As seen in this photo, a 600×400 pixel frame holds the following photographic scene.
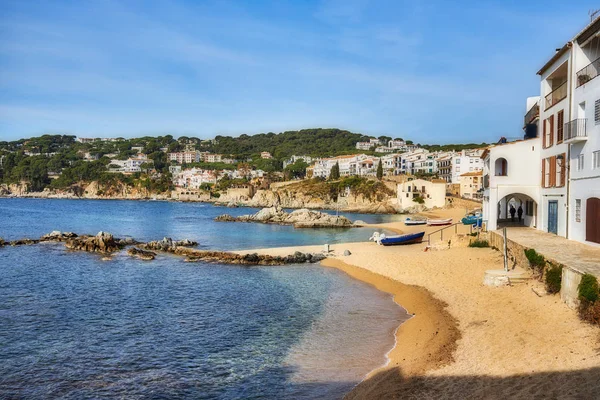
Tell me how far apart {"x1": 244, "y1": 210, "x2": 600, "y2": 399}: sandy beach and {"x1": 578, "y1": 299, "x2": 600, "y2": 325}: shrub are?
21 cm

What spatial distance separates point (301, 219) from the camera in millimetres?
67625

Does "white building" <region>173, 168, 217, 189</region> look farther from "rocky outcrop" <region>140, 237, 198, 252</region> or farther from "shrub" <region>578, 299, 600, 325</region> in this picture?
"shrub" <region>578, 299, 600, 325</region>

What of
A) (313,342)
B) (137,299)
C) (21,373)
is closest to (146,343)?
(21,373)

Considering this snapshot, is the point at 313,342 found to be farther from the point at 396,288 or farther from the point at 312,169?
the point at 312,169

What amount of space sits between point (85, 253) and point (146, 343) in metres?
24.6

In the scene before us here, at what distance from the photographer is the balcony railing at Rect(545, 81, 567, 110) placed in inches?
890

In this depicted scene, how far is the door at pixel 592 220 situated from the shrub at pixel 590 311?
8.35 meters

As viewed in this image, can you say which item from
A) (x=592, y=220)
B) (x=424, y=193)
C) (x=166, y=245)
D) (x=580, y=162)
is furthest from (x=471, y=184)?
(x=592, y=220)

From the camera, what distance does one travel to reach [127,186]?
593ft

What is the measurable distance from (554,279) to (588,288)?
271 centimetres

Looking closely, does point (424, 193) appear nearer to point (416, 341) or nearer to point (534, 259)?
point (534, 259)

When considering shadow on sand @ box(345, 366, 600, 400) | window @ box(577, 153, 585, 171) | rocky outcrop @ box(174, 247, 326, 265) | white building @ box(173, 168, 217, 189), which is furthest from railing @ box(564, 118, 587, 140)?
white building @ box(173, 168, 217, 189)

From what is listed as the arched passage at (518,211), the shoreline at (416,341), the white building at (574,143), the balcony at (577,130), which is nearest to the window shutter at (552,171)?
the white building at (574,143)

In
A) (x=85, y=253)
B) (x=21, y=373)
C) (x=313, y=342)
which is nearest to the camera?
(x=21, y=373)
